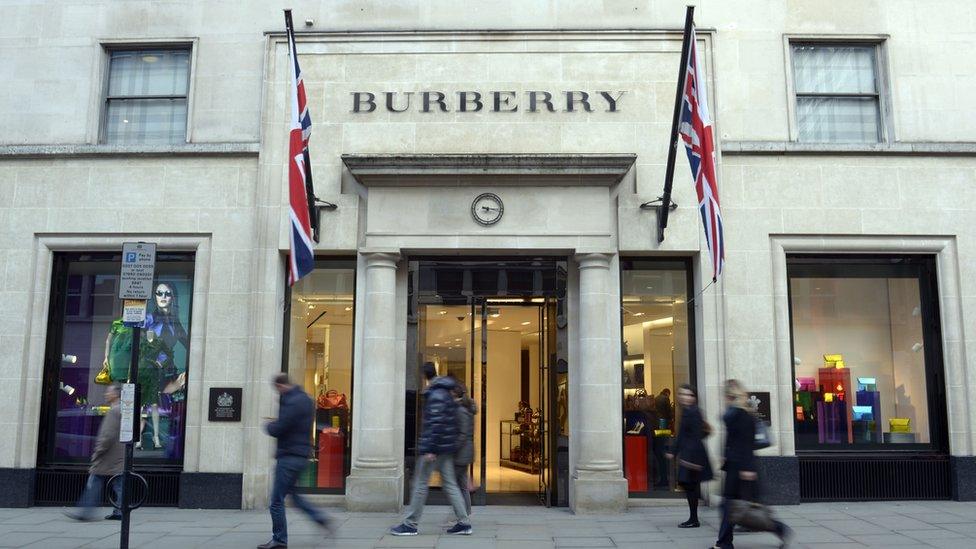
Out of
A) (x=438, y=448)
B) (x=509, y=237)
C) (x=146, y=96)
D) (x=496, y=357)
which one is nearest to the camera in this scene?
(x=438, y=448)

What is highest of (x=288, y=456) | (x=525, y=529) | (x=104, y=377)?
(x=104, y=377)

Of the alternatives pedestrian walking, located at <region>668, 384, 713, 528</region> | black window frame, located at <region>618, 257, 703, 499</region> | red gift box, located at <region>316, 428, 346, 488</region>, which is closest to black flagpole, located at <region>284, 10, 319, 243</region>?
Result: red gift box, located at <region>316, 428, 346, 488</region>

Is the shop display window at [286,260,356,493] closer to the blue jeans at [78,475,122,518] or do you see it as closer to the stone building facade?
the stone building facade

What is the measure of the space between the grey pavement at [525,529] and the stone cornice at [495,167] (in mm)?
5099

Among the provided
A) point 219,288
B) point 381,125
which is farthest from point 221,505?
point 381,125

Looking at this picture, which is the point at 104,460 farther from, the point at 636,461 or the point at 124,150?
the point at 636,461

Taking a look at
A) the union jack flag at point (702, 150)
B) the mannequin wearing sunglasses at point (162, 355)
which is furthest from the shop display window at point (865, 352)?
the mannequin wearing sunglasses at point (162, 355)

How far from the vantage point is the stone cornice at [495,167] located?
1198 cm

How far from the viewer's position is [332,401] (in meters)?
12.8

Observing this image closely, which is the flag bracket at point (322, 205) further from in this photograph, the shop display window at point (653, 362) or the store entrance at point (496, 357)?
the shop display window at point (653, 362)

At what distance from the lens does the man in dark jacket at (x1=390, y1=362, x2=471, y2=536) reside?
31.7ft

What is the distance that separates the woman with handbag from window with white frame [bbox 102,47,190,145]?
1007cm


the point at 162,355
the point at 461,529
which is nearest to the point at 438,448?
the point at 461,529

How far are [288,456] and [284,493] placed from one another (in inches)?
15.9
